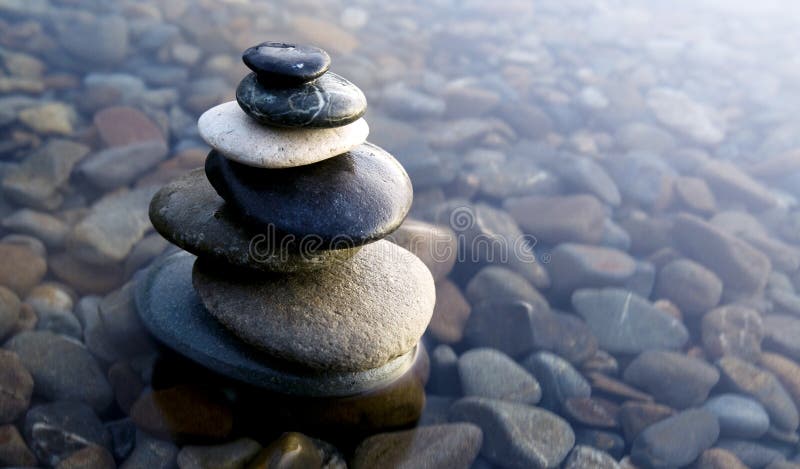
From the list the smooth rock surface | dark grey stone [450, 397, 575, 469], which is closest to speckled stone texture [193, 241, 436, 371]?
dark grey stone [450, 397, 575, 469]

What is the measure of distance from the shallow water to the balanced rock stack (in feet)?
0.61

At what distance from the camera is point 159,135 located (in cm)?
546

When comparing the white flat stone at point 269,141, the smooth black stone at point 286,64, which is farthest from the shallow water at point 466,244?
the smooth black stone at point 286,64

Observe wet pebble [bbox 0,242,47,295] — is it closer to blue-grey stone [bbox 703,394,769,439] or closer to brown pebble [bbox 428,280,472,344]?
brown pebble [bbox 428,280,472,344]

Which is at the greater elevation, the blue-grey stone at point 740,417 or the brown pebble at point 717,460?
the blue-grey stone at point 740,417

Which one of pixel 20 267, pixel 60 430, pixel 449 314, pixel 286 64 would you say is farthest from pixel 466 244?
pixel 20 267

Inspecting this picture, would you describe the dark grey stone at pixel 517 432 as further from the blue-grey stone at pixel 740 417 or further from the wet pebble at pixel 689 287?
the wet pebble at pixel 689 287

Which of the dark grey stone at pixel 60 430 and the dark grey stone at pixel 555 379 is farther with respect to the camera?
the dark grey stone at pixel 555 379

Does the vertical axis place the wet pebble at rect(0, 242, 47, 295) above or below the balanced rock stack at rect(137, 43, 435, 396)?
below

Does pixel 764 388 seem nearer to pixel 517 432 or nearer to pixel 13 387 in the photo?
pixel 517 432

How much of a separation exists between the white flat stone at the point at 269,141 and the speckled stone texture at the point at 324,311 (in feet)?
2.16

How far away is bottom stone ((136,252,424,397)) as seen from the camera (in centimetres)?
313

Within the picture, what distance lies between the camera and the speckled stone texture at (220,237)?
2980 mm

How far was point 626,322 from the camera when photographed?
4160 millimetres
